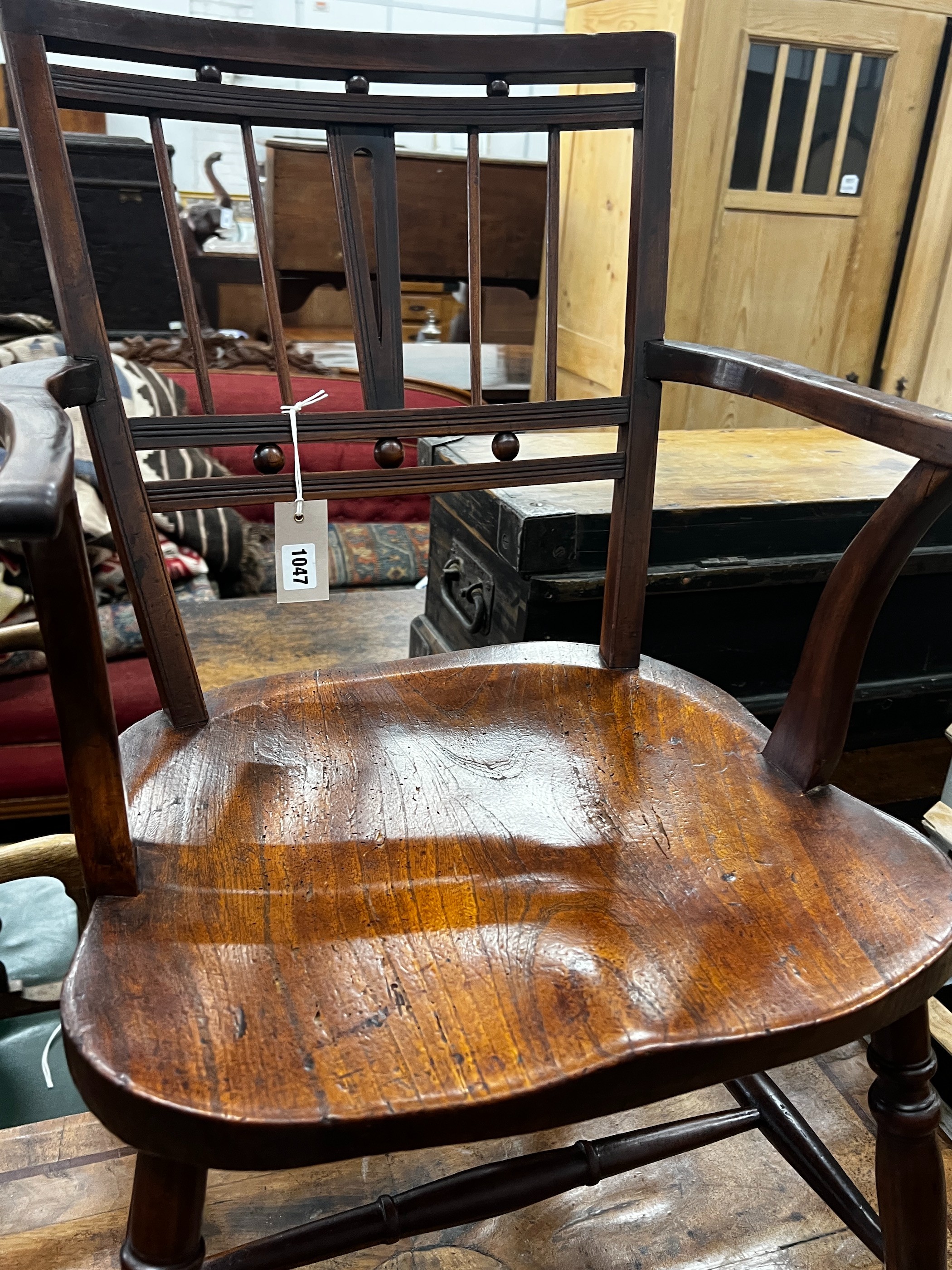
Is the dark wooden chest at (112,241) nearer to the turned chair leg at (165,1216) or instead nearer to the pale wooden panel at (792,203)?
the pale wooden panel at (792,203)

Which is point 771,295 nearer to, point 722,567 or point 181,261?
point 722,567

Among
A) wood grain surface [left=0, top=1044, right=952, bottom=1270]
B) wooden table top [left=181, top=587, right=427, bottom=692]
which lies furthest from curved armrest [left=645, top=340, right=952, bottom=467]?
wooden table top [left=181, top=587, right=427, bottom=692]

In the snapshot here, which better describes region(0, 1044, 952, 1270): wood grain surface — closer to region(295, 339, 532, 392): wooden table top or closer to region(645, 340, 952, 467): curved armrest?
region(645, 340, 952, 467): curved armrest

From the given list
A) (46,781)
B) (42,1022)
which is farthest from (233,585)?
(42,1022)

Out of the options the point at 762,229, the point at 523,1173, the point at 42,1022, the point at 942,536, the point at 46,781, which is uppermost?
the point at 762,229

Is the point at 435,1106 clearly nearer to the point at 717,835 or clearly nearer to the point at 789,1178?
the point at 717,835

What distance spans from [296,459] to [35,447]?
1.04ft

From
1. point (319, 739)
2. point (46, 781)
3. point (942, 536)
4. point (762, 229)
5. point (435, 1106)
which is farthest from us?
point (762, 229)

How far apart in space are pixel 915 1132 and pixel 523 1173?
264 mm

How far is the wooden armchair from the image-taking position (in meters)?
0.47

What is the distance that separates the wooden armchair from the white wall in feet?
10.7

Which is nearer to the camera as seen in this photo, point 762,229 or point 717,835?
point 717,835

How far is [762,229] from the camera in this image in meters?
2.42

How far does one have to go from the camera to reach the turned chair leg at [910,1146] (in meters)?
0.62
